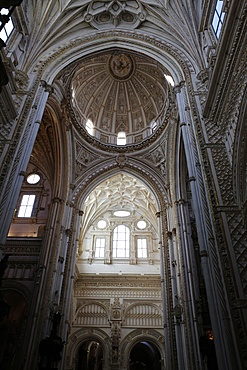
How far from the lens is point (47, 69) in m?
12.2

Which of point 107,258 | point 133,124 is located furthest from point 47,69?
point 107,258

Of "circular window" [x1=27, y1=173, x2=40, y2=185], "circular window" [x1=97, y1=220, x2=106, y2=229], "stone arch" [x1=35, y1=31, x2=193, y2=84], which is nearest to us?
"stone arch" [x1=35, y1=31, x2=193, y2=84]

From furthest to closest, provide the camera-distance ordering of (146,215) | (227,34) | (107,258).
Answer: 1. (146,215)
2. (107,258)
3. (227,34)

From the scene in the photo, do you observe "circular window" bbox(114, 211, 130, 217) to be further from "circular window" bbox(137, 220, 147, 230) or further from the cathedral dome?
the cathedral dome

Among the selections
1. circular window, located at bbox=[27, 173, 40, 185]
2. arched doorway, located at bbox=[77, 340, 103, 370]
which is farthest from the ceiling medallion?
arched doorway, located at bbox=[77, 340, 103, 370]

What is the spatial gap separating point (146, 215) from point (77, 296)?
8666 mm

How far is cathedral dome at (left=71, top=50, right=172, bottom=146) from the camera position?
61.2 ft

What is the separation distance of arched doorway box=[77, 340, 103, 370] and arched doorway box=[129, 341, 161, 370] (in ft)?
10.5

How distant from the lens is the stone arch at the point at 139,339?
1864cm

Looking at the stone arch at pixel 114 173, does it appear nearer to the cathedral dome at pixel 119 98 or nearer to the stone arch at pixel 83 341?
the cathedral dome at pixel 119 98

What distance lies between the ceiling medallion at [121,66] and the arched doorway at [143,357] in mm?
21758

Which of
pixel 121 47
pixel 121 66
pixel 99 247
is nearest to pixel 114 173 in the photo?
pixel 121 66

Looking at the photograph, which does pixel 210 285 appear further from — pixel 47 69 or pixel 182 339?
pixel 47 69

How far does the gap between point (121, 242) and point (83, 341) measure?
25.8 feet
